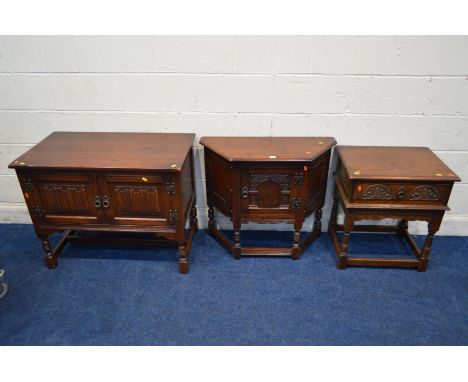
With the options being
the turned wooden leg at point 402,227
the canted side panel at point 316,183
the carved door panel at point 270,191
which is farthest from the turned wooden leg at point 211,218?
the turned wooden leg at point 402,227

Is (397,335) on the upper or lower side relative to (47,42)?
lower

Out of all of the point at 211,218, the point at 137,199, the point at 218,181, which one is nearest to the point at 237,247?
the point at 211,218

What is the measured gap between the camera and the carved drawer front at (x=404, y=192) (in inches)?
82.9

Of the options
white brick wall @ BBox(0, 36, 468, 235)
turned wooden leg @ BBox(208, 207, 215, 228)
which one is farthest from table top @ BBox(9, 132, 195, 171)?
turned wooden leg @ BBox(208, 207, 215, 228)

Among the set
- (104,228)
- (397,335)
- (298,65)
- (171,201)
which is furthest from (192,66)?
(397,335)

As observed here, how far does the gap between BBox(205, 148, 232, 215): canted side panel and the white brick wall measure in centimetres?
23

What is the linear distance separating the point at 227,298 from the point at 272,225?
80 cm

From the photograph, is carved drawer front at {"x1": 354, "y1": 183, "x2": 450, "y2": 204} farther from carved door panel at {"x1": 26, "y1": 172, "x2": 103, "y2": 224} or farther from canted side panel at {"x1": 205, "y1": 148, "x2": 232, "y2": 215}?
carved door panel at {"x1": 26, "y1": 172, "x2": 103, "y2": 224}

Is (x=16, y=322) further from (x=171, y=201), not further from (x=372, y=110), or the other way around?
(x=372, y=110)

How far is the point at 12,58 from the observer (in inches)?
93.4

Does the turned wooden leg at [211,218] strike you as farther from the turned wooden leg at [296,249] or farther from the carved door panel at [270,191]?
Result: the turned wooden leg at [296,249]

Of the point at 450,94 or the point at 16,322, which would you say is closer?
the point at 16,322

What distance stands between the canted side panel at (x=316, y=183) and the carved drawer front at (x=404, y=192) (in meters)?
0.28

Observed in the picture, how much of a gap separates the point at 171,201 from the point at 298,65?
1.18m
